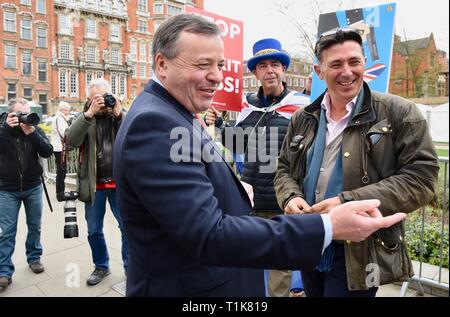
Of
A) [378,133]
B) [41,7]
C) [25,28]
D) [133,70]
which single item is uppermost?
[41,7]

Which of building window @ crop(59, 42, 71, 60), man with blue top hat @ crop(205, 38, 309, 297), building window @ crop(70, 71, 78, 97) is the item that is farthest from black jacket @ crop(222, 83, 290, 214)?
building window @ crop(70, 71, 78, 97)

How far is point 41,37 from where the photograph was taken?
70.1ft

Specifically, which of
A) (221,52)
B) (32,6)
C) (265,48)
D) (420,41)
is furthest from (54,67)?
(221,52)

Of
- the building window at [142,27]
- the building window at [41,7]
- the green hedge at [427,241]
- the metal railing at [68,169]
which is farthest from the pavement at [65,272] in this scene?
the building window at [41,7]

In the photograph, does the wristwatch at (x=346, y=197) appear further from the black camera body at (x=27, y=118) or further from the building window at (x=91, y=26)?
the building window at (x=91, y=26)

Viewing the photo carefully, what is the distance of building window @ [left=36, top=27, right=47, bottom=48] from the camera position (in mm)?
19481

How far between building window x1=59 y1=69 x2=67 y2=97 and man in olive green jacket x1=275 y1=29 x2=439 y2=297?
29.3m

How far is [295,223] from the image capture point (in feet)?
3.37

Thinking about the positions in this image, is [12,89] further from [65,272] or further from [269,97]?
[269,97]

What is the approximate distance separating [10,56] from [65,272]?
23.0 metres

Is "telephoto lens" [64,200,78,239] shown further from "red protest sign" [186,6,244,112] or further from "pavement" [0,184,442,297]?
"red protest sign" [186,6,244,112]

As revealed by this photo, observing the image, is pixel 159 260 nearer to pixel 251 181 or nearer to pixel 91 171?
pixel 251 181

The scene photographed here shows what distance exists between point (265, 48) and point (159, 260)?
248cm

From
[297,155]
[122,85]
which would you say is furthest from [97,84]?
[122,85]
